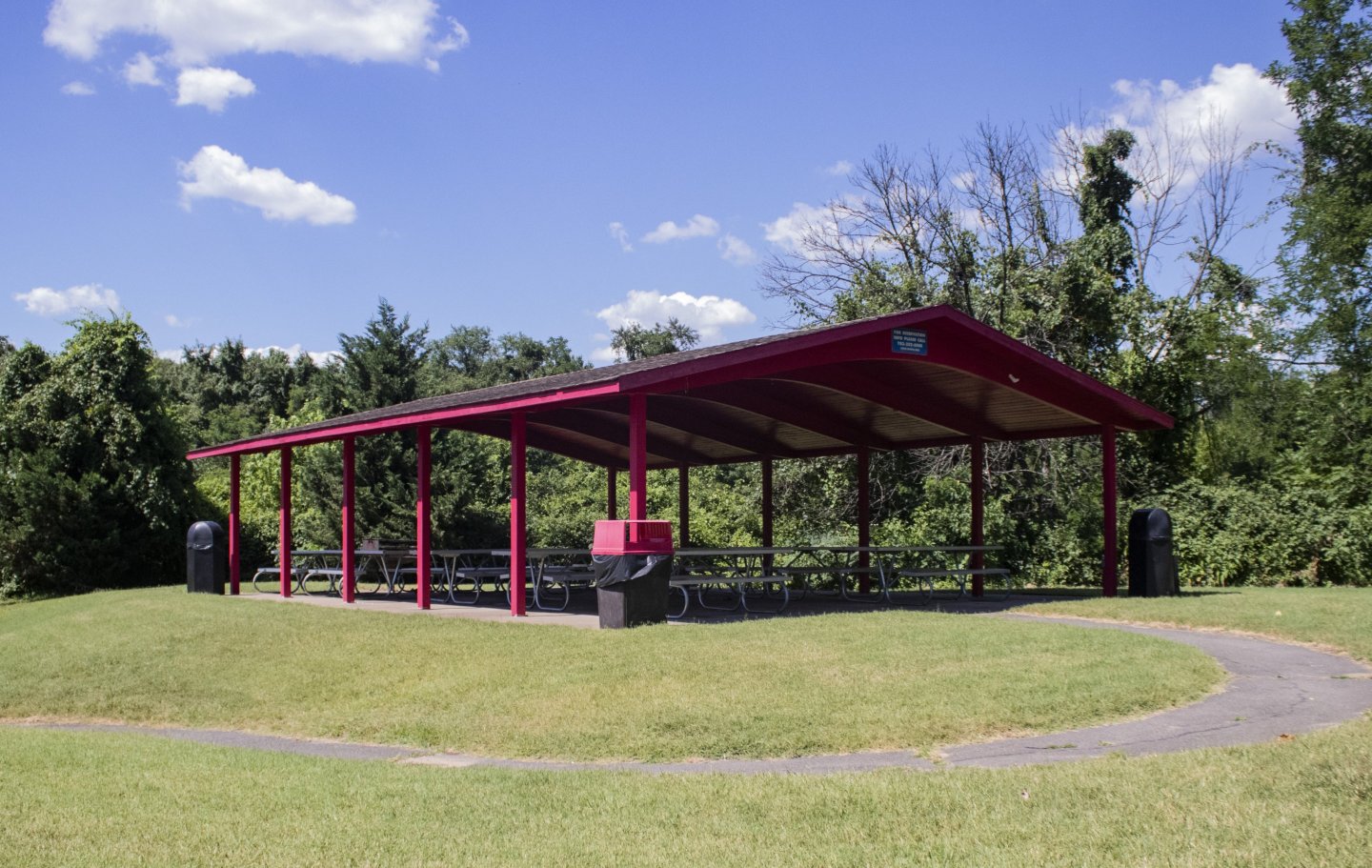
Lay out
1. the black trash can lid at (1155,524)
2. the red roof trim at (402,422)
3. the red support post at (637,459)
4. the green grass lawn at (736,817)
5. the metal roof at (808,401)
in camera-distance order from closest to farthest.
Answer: the green grass lawn at (736,817) → the red support post at (637,459) → the red roof trim at (402,422) → the metal roof at (808,401) → the black trash can lid at (1155,524)

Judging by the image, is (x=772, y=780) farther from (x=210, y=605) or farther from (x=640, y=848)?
(x=210, y=605)

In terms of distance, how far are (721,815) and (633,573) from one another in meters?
6.07

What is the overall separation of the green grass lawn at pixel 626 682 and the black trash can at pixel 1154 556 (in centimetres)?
491

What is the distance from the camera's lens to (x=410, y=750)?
757cm

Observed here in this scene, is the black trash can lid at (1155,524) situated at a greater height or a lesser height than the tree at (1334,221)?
lesser

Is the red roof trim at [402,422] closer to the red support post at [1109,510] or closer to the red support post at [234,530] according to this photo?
the red support post at [234,530]

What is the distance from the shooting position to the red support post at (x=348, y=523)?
1711cm

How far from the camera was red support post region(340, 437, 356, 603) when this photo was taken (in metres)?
17.1

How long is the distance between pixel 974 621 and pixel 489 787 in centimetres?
651

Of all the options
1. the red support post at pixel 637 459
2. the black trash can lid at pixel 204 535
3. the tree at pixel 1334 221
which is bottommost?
the black trash can lid at pixel 204 535

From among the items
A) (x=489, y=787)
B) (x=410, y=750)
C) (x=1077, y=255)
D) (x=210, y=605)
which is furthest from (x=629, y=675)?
(x=1077, y=255)

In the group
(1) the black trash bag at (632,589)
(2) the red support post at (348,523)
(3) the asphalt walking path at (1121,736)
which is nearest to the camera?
(3) the asphalt walking path at (1121,736)

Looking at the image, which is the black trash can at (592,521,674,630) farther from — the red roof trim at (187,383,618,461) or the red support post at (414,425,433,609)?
the red support post at (414,425,433,609)

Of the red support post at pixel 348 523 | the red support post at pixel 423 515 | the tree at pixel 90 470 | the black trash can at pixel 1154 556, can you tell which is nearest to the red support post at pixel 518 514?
the red support post at pixel 423 515
